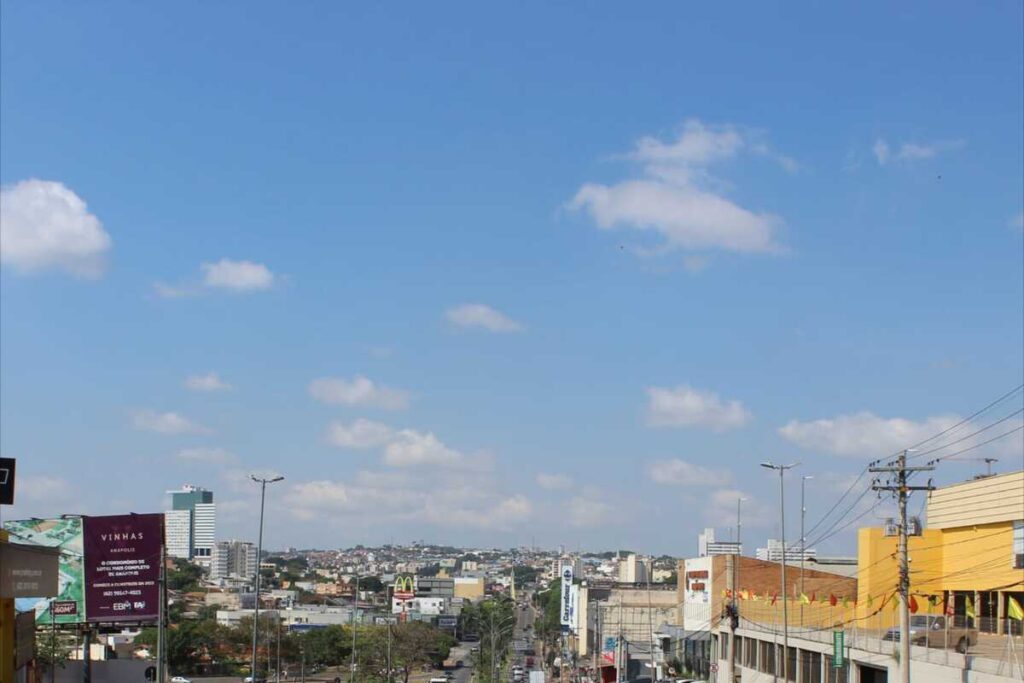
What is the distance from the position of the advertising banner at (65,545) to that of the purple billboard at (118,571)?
10.9 inches

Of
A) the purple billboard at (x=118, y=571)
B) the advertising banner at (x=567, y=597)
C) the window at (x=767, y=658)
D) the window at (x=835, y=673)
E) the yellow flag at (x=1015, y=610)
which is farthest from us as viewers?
the advertising banner at (x=567, y=597)

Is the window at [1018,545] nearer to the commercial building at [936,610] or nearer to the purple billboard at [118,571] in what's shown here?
the commercial building at [936,610]

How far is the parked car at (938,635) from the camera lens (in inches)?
1705

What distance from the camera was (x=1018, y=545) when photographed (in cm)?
4803

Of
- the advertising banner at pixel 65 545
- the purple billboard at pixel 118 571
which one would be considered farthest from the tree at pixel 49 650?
the purple billboard at pixel 118 571

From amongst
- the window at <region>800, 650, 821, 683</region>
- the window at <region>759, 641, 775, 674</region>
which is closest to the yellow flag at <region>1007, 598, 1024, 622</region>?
the window at <region>800, 650, 821, 683</region>

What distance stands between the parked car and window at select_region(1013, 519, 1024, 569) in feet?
12.1

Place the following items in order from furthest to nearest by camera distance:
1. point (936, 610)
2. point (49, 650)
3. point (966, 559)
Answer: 1. point (49, 650)
2. point (936, 610)
3. point (966, 559)

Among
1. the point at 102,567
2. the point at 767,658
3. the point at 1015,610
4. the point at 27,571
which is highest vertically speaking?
the point at 27,571

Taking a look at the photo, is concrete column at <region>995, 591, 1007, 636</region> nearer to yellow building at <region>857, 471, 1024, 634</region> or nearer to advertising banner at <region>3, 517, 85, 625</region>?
yellow building at <region>857, 471, 1024, 634</region>

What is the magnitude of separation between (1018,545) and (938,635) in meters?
5.57

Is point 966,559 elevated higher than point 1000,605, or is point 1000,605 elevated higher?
point 966,559

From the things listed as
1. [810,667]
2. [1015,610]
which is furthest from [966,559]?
[810,667]

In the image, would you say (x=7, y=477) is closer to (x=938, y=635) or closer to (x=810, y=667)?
(x=938, y=635)
